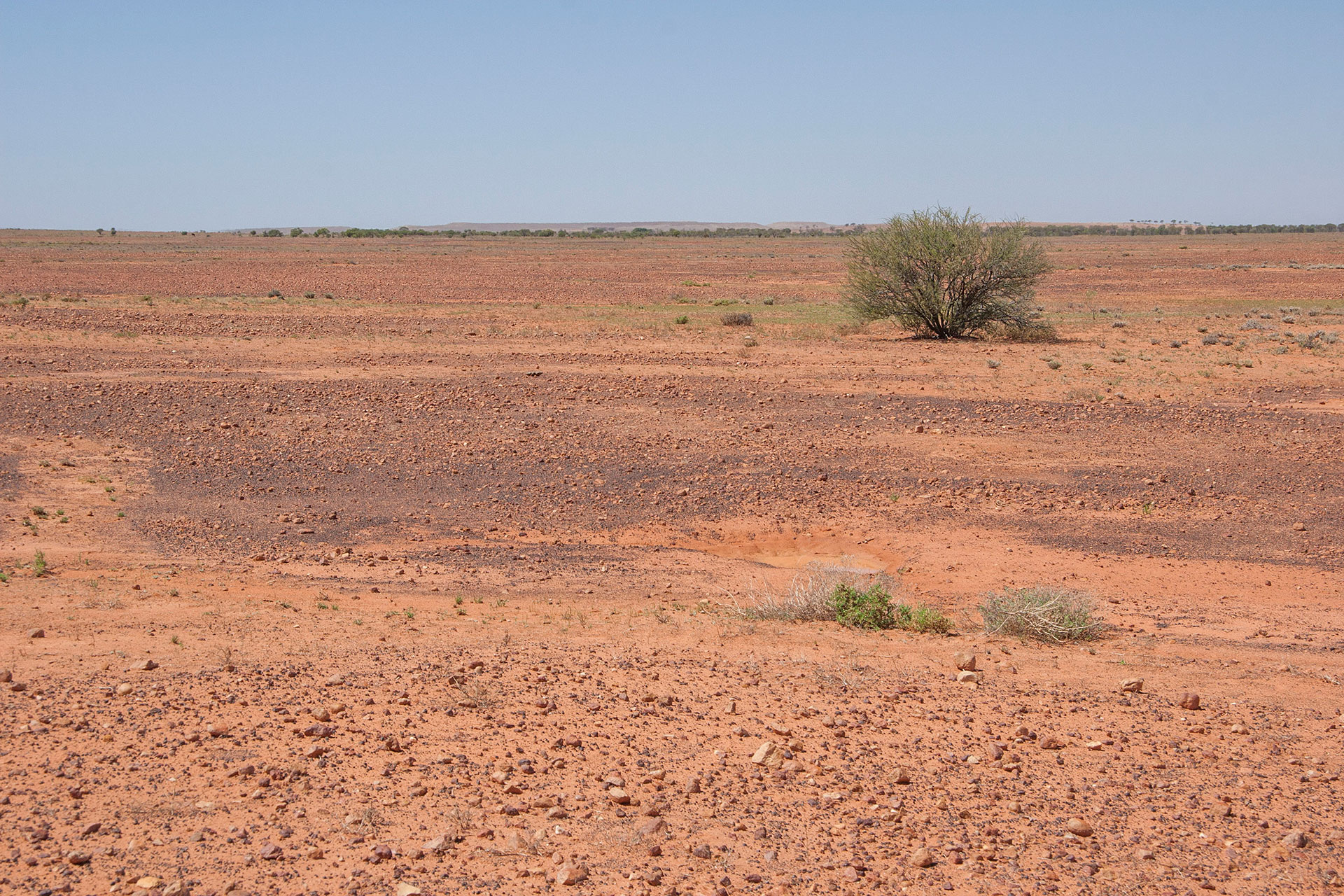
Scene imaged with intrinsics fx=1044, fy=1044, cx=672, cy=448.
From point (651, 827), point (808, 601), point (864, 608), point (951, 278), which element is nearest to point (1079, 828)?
point (651, 827)

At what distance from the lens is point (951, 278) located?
2417cm

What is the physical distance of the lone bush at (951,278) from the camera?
78.7 ft

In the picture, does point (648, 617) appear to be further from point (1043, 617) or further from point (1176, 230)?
point (1176, 230)

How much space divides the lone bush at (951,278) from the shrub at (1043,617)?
1731cm

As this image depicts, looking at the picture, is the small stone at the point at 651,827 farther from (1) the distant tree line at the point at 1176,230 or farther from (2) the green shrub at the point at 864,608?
(1) the distant tree line at the point at 1176,230

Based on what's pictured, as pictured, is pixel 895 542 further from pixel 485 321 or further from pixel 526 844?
pixel 485 321

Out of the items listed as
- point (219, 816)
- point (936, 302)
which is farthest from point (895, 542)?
point (936, 302)

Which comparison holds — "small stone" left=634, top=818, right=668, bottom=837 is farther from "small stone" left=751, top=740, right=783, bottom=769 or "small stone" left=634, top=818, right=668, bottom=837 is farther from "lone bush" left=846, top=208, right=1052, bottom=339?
"lone bush" left=846, top=208, right=1052, bottom=339

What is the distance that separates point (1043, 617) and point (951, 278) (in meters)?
17.9

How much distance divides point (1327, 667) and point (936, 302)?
18.3 m

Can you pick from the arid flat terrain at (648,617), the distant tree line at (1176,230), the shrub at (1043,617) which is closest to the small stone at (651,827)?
the arid flat terrain at (648,617)

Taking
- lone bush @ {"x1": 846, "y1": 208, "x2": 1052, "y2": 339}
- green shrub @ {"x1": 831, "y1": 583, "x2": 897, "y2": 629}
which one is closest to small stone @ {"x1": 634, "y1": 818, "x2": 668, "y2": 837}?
green shrub @ {"x1": 831, "y1": 583, "x2": 897, "y2": 629}

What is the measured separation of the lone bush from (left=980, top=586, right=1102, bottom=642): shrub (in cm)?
1731

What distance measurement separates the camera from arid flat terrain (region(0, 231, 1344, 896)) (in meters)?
4.56
